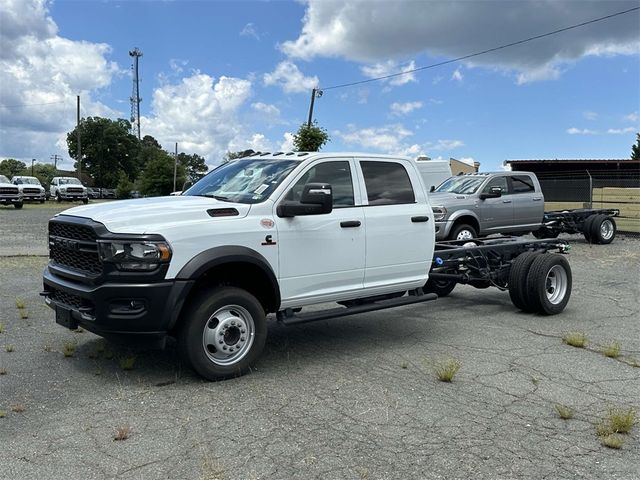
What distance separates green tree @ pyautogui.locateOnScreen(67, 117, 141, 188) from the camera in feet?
328

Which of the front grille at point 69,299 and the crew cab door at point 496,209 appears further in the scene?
the crew cab door at point 496,209

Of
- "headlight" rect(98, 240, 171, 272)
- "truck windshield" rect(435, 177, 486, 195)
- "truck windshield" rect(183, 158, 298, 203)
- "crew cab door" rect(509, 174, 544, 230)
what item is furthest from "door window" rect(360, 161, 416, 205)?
"crew cab door" rect(509, 174, 544, 230)

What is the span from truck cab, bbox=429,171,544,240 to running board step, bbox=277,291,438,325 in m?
7.13

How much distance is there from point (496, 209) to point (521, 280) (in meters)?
6.99

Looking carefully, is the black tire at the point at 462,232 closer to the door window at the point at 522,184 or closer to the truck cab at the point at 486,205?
the truck cab at the point at 486,205

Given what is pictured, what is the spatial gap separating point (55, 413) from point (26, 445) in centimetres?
55

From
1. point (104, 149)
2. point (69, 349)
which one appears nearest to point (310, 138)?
point (69, 349)

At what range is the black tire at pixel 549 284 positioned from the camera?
797 cm

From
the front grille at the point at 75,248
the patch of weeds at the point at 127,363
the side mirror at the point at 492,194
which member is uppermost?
the side mirror at the point at 492,194

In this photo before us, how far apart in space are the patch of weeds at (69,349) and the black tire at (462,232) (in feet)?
31.5

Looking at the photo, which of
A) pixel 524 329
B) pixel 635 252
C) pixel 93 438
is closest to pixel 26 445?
pixel 93 438

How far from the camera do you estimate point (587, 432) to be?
169 inches

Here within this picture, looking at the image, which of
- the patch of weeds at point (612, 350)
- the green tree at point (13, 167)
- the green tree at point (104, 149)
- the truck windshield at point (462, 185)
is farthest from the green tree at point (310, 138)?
the green tree at point (13, 167)

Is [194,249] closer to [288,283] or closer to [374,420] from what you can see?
[288,283]
